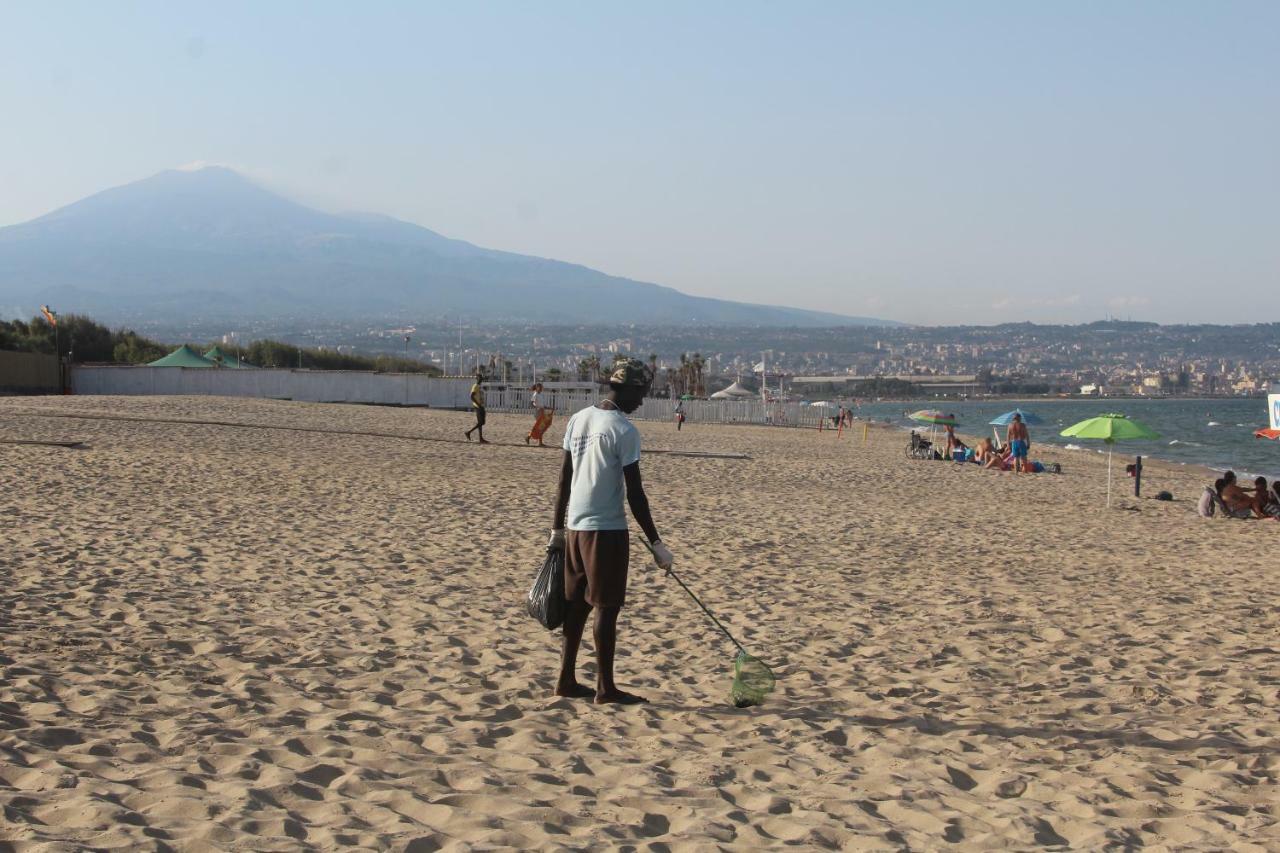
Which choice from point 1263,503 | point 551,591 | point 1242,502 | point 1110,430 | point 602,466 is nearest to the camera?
point 602,466

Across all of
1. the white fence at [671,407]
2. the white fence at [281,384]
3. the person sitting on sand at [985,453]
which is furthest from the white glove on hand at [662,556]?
the white fence at [671,407]

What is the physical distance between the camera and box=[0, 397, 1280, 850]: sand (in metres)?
4.23

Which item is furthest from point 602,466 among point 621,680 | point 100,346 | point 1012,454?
point 100,346

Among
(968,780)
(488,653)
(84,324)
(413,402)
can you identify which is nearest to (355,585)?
(488,653)

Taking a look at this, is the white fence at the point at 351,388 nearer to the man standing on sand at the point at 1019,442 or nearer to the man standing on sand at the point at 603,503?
the man standing on sand at the point at 1019,442

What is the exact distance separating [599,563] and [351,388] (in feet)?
130

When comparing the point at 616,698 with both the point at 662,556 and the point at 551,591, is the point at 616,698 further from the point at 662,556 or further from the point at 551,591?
the point at 662,556

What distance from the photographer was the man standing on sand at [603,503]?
547 centimetres

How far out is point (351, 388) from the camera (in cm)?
4369

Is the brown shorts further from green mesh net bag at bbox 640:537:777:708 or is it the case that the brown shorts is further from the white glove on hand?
green mesh net bag at bbox 640:537:777:708

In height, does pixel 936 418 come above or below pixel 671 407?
above

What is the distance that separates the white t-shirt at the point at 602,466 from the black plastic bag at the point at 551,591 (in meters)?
0.24

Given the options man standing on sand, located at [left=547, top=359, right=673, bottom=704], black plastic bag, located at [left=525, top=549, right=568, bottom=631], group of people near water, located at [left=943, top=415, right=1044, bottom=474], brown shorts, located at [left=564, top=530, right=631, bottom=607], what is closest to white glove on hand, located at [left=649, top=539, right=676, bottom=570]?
man standing on sand, located at [left=547, top=359, right=673, bottom=704]

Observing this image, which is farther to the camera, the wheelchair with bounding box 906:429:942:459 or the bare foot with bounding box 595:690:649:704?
the wheelchair with bounding box 906:429:942:459
